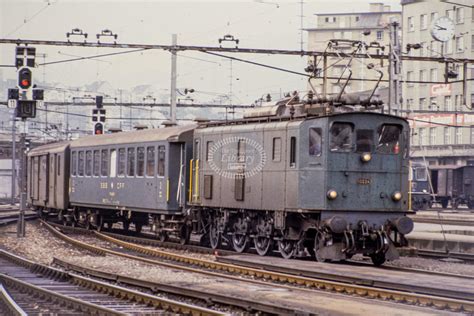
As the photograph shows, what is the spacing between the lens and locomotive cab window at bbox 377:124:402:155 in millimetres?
22672

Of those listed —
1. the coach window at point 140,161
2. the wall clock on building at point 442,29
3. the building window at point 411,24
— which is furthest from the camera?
the building window at point 411,24

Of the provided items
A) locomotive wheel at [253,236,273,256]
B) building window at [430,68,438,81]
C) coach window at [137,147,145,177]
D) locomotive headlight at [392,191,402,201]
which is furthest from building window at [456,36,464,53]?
locomotive headlight at [392,191,402,201]

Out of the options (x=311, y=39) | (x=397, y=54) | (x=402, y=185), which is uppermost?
(x=311, y=39)

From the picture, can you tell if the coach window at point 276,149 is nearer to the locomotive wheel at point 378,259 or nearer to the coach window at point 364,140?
the coach window at point 364,140

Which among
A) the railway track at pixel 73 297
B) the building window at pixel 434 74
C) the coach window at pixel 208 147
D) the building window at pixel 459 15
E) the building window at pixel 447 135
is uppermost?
the building window at pixel 459 15

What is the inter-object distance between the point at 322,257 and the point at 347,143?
8.67ft

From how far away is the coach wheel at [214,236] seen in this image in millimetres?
26922

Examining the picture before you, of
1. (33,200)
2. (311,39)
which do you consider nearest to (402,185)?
(33,200)

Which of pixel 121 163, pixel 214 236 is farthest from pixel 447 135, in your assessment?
pixel 214 236

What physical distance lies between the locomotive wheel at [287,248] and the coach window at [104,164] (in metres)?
12.3

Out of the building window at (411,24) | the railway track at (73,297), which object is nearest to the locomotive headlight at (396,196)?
the railway track at (73,297)

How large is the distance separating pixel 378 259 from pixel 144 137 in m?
11.2

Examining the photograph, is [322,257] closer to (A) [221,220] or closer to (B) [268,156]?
(B) [268,156]

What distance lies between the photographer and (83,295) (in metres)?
17.2
